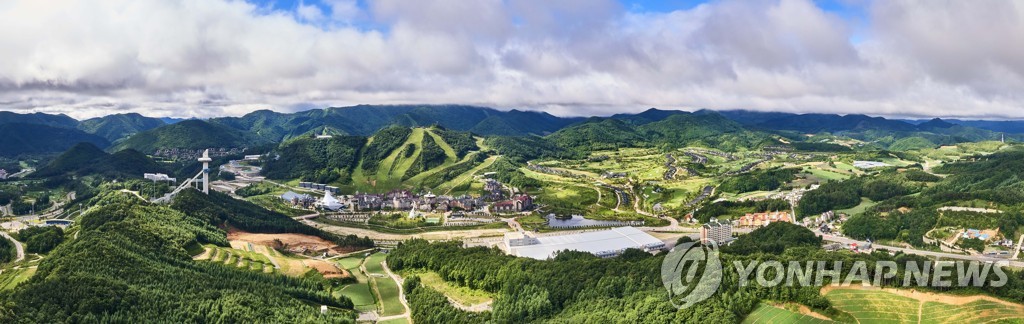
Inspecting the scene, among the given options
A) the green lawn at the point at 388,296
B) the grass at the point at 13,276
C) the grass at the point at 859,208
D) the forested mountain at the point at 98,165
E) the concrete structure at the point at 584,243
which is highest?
the forested mountain at the point at 98,165

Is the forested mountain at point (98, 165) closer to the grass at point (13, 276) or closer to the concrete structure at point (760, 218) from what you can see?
the grass at point (13, 276)

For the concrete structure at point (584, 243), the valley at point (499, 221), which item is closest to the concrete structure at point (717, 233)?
the valley at point (499, 221)

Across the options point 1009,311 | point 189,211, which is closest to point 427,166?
point 189,211

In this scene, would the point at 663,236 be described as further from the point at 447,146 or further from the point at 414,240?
the point at 447,146

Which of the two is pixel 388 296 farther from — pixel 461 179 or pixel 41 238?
pixel 461 179

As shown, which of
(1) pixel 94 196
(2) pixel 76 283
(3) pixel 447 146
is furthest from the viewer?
(3) pixel 447 146
